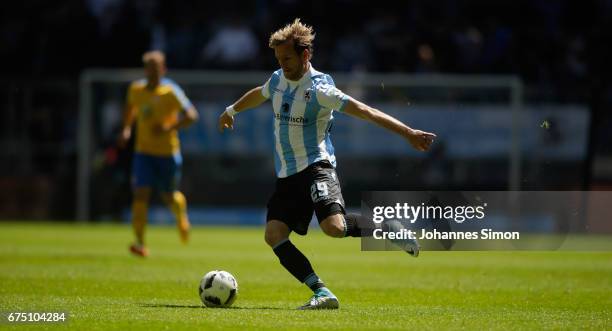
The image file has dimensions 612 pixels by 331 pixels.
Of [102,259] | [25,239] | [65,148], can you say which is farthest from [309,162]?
[65,148]

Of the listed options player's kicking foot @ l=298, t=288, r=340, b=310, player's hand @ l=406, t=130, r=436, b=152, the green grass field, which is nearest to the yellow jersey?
the green grass field

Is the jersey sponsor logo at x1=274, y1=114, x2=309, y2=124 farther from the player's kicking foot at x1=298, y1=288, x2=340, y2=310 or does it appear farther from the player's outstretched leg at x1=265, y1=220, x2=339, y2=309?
the player's kicking foot at x1=298, y1=288, x2=340, y2=310

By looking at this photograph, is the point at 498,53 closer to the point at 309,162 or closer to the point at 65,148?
the point at 65,148

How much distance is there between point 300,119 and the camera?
9.38 metres

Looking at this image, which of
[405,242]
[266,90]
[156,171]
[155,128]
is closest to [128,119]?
[155,128]

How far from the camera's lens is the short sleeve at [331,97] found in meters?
9.03

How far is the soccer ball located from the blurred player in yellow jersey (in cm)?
646

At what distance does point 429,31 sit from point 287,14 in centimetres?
313

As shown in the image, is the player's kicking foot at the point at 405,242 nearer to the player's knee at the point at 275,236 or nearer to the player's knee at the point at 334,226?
the player's knee at the point at 334,226

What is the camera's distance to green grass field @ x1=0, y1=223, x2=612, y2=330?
27.8 feet

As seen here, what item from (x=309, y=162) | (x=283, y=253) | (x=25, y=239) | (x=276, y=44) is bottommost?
(x=25, y=239)

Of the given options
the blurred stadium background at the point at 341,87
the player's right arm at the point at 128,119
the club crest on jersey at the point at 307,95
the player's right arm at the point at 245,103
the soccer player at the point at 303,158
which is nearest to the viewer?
the soccer player at the point at 303,158

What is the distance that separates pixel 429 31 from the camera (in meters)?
25.0

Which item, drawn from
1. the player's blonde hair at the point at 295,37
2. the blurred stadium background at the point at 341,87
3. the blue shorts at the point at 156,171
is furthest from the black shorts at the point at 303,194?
the blurred stadium background at the point at 341,87
